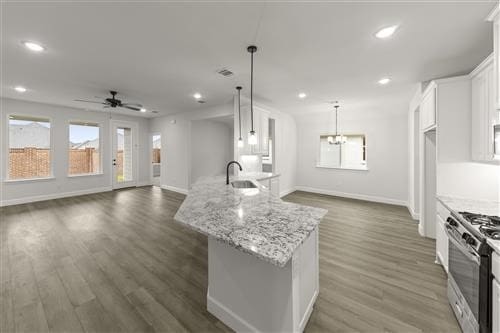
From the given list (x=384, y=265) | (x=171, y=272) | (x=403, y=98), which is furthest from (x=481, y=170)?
(x=171, y=272)

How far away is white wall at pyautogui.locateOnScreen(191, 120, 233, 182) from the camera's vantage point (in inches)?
267

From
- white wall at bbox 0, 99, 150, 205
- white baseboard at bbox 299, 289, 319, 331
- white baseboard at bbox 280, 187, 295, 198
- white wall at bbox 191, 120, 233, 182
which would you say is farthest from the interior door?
white baseboard at bbox 299, 289, 319, 331

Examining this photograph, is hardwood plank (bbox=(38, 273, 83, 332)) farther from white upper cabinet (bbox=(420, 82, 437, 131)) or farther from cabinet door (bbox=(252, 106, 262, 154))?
white upper cabinet (bbox=(420, 82, 437, 131))

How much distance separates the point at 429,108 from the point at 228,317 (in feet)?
12.6

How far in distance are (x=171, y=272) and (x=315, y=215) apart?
1.90m

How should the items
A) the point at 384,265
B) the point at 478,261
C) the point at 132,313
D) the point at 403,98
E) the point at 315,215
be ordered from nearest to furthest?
the point at 478,261
the point at 315,215
the point at 132,313
the point at 384,265
the point at 403,98

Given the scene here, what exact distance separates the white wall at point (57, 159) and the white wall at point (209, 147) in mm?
2825

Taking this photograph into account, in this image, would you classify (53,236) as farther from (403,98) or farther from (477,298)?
(403,98)

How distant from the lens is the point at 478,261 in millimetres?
1376

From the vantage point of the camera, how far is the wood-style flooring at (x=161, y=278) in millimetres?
1695

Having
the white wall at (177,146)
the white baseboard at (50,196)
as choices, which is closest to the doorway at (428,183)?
the white wall at (177,146)

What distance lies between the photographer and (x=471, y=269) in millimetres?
1484

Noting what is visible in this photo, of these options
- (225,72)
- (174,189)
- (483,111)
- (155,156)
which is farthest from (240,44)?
(155,156)

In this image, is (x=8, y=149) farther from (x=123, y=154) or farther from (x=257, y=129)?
(x=257, y=129)
